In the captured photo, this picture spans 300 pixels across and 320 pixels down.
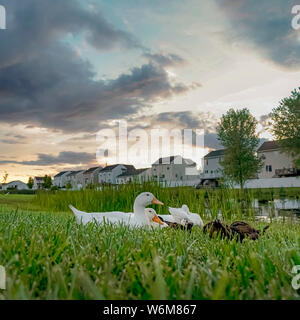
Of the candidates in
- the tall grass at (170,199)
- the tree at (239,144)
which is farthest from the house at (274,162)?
the tall grass at (170,199)

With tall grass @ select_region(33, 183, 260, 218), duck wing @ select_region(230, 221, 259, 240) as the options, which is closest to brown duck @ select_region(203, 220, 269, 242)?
duck wing @ select_region(230, 221, 259, 240)

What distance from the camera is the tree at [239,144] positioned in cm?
4941

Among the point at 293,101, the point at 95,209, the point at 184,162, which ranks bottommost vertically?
the point at 95,209

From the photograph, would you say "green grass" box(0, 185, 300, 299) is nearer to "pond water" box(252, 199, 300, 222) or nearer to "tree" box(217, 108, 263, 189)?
"pond water" box(252, 199, 300, 222)

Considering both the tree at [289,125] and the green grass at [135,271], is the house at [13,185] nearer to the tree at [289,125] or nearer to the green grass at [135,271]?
the green grass at [135,271]

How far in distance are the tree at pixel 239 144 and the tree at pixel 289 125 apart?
5371mm

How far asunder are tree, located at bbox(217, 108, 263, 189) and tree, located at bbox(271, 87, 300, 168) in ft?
17.6

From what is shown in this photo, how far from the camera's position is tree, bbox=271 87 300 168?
44062 mm

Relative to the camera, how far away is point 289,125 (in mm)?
44906

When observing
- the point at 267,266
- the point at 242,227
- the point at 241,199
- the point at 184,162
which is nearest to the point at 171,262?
the point at 267,266

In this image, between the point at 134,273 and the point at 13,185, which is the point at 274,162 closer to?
the point at 13,185
